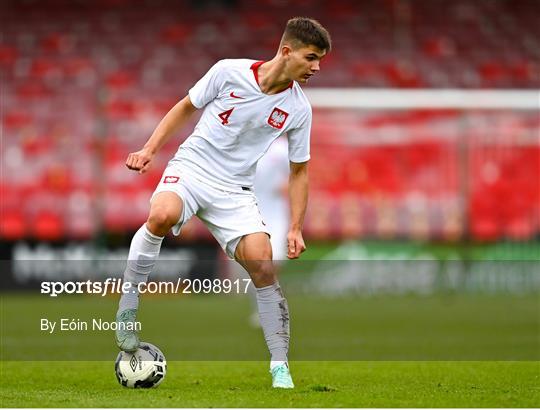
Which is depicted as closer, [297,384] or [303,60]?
[303,60]

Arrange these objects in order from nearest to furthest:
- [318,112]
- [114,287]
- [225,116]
Answer: [225,116] < [114,287] < [318,112]

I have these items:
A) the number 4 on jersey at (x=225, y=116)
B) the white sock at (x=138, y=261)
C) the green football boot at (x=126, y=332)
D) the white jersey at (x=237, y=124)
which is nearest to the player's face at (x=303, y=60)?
the white jersey at (x=237, y=124)

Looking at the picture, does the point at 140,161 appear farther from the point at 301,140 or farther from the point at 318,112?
the point at 318,112

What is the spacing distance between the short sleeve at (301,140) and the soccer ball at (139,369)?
1322 millimetres

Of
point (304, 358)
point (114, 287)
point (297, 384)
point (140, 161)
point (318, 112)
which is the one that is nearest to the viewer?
point (140, 161)

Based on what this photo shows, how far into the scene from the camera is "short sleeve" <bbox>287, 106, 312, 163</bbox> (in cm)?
636

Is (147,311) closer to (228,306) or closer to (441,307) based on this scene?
(228,306)

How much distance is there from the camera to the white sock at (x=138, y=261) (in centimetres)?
615

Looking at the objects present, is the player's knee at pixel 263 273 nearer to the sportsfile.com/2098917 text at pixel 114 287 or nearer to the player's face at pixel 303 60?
the sportsfile.com/2098917 text at pixel 114 287

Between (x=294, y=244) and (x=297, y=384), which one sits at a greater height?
(x=294, y=244)

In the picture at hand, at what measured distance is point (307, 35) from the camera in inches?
238

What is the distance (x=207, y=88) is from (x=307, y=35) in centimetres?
65

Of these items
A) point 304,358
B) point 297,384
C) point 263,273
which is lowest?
point 297,384

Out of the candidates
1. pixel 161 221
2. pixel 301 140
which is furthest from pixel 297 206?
pixel 161 221
